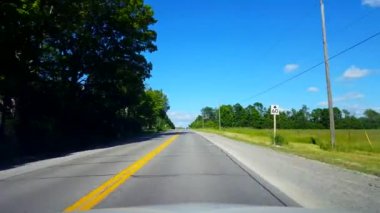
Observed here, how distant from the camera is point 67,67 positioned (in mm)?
46219

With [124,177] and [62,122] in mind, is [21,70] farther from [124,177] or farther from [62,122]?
[124,177]

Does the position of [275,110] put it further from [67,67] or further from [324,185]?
[324,185]

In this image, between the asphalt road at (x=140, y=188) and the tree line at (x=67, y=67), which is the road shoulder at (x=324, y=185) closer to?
the asphalt road at (x=140, y=188)

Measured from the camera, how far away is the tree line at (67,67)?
29.7 m

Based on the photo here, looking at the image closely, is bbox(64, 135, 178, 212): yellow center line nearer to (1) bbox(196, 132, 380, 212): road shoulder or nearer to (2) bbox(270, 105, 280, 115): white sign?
(1) bbox(196, 132, 380, 212): road shoulder

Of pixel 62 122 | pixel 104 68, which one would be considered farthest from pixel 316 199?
pixel 104 68

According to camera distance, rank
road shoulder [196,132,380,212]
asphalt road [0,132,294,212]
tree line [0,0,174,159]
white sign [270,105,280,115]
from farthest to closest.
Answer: white sign [270,105,280,115] < tree line [0,0,174,159] < asphalt road [0,132,294,212] < road shoulder [196,132,380,212]

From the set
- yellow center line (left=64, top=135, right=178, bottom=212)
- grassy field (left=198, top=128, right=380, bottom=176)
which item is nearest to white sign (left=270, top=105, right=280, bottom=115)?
grassy field (left=198, top=128, right=380, bottom=176)

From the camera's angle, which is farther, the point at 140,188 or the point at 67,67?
the point at 67,67

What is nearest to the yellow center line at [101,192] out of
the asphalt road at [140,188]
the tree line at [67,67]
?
the asphalt road at [140,188]

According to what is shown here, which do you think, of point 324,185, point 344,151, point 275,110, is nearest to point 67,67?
point 275,110

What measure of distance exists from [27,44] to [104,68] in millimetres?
17640

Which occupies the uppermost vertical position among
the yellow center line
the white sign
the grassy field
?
the white sign

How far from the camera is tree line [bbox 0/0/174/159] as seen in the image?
97.5 ft
